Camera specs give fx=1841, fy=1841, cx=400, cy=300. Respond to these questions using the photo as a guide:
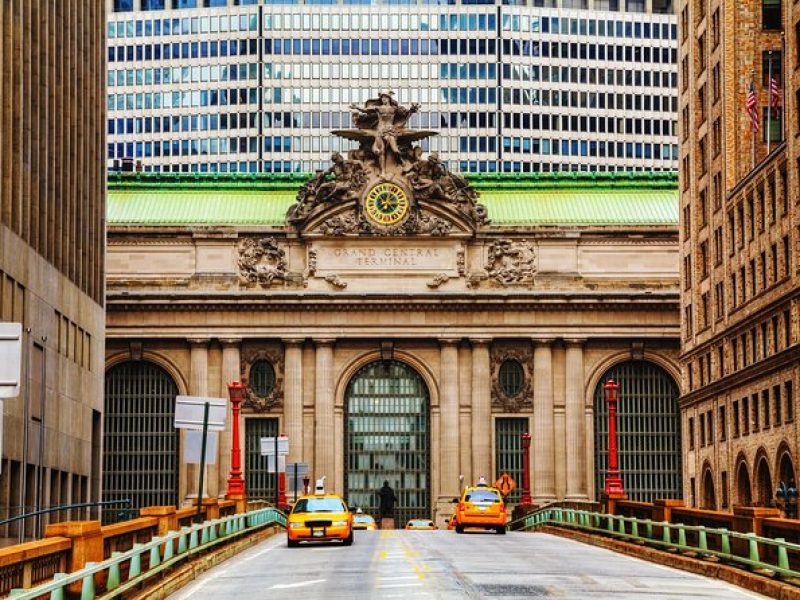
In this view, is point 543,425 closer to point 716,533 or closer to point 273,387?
point 273,387

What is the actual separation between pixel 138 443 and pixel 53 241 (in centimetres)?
3493

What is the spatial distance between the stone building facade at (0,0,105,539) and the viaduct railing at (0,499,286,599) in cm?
1458

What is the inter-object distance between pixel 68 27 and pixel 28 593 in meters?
57.1

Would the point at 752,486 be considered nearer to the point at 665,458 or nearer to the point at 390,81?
the point at 665,458

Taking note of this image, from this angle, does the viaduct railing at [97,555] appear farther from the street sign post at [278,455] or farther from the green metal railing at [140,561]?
the street sign post at [278,455]

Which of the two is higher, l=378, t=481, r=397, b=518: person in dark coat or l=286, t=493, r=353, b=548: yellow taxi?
l=378, t=481, r=397, b=518: person in dark coat

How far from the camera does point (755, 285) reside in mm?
85438

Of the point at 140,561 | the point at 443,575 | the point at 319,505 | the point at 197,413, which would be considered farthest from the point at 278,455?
the point at 140,561

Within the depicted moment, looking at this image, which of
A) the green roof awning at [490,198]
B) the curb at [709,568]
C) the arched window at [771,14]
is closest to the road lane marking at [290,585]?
the curb at [709,568]

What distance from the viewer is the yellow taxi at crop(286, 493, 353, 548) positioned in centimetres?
5731

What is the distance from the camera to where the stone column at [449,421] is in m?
108

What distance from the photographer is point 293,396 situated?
109 meters

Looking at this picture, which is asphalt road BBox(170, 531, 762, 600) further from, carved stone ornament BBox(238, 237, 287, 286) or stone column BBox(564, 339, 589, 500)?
carved stone ornament BBox(238, 237, 287, 286)

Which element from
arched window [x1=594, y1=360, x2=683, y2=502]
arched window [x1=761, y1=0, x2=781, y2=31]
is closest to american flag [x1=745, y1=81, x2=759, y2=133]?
arched window [x1=761, y1=0, x2=781, y2=31]
